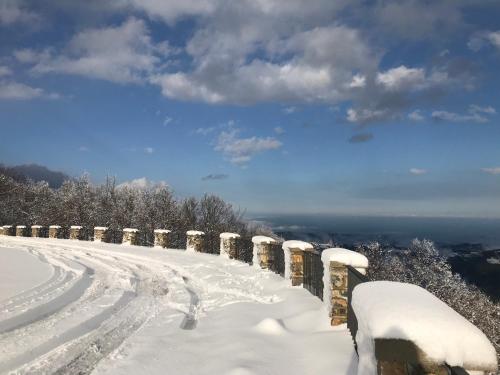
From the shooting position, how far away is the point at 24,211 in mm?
57906

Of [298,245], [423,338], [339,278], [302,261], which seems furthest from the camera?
[298,245]

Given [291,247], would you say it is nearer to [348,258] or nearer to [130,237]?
[348,258]

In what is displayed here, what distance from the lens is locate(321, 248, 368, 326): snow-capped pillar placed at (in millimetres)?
6832

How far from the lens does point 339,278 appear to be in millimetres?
7031

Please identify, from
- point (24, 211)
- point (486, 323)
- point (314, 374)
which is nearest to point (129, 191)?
point (24, 211)

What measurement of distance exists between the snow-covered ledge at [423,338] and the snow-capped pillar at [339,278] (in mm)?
3401

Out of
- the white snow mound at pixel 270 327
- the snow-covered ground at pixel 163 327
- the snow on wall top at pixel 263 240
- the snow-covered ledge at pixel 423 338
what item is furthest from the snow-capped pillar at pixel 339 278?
the snow on wall top at pixel 263 240

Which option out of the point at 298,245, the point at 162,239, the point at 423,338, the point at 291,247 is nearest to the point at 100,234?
the point at 162,239

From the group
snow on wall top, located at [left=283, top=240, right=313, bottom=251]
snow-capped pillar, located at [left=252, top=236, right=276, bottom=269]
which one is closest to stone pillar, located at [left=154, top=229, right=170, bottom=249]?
snow-capped pillar, located at [left=252, top=236, right=276, bottom=269]

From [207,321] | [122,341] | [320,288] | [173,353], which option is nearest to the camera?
[173,353]

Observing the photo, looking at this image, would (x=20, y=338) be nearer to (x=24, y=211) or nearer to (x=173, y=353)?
(x=173, y=353)

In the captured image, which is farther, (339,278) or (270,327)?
(339,278)

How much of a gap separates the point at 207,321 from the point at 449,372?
5259mm

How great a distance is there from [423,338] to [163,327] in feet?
16.5
